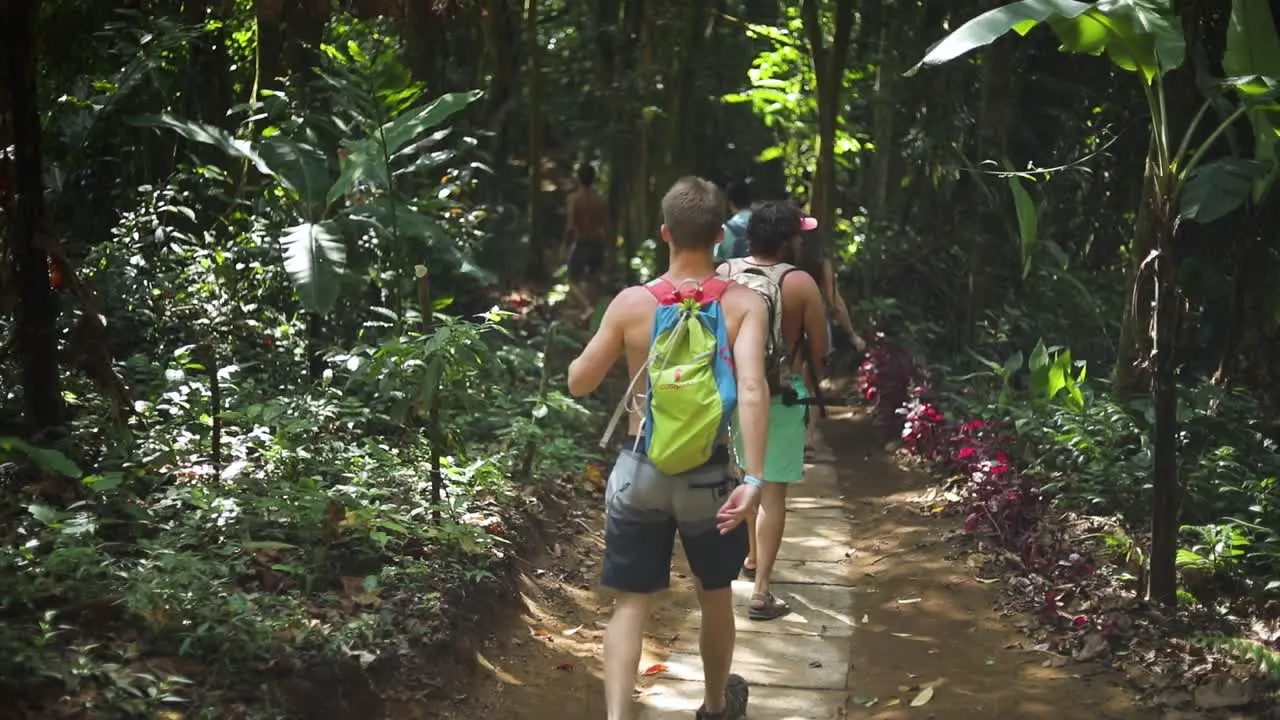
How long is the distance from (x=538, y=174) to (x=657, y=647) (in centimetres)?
1072

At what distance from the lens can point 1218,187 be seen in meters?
6.44

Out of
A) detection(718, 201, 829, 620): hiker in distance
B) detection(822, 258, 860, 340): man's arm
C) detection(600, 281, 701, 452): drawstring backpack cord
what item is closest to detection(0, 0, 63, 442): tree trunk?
detection(600, 281, 701, 452): drawstring backpack cord

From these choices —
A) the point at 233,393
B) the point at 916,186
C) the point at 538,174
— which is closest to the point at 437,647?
the point at 233,393

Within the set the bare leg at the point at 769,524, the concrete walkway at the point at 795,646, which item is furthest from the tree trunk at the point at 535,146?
the bare leg at the point at 769,524

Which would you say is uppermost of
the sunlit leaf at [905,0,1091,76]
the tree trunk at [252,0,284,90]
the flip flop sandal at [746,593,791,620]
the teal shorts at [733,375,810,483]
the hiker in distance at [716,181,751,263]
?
the tree trunk at [252,0,284,90]

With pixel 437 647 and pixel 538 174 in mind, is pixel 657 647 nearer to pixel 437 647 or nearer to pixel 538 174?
pixel 437 647

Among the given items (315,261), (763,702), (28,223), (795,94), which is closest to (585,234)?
(795,94)

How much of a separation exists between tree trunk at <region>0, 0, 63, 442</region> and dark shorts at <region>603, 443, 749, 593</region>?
304 cm

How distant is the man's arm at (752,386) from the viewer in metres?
4.70

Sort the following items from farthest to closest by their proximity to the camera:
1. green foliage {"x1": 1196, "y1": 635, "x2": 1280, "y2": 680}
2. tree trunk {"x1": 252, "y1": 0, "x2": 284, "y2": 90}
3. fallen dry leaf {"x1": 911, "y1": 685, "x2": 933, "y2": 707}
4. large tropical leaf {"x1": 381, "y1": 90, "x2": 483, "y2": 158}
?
tree trunk {"x1": 252, "y1": 0, "x2": 284, "y2": 90}, large tropical leaf {"x1": 381, "y1": 90, "x2": 483, "y2": 158}, fallen dry leaf {"x1": 911, "y1": 685, "x2": 933, "y2": 707}, green foliage {"x1": 1196, "y1": 635, "x2": 1280, "y2": 680}

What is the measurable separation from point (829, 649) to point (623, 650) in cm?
218

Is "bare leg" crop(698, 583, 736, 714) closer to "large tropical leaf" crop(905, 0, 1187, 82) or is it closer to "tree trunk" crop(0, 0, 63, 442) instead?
"large tropical leaf" crop(905, 0, 1187, 82)

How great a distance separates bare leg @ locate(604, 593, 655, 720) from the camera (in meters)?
4.78

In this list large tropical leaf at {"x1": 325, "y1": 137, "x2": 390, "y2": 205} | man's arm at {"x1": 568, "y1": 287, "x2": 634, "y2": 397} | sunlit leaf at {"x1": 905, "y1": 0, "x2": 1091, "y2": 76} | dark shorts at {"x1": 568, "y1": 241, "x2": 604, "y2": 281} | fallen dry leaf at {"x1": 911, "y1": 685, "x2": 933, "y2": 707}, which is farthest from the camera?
dark shorts at {"x1": 568, "y1": 241, "x2": 604, "y2": 281}
